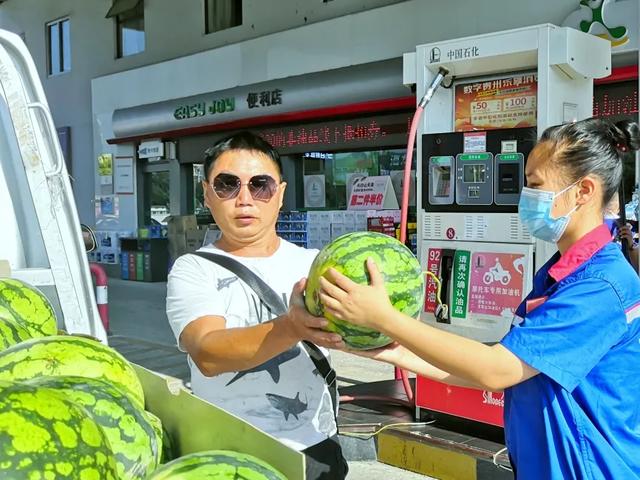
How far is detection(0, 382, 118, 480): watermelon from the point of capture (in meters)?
0.81

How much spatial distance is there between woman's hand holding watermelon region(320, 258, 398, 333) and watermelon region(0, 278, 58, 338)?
71 cm

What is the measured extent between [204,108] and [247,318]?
11.4 meters

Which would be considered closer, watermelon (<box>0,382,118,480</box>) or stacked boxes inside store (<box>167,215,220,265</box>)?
watermelon (<box>0,382,118,480</box>)

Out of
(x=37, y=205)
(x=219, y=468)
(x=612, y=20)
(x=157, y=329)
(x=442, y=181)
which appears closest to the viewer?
(x=219, y=468)

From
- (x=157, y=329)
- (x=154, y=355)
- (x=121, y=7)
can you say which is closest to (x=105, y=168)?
(x=121, y=7)

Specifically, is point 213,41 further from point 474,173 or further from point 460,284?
point 460,284

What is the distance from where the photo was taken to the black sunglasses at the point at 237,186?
6.98 ft

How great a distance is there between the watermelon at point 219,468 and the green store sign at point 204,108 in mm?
11756

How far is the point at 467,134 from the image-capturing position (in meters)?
4.82

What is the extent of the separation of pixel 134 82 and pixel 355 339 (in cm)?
1445

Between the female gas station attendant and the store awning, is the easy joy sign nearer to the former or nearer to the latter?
the female gas station attendant

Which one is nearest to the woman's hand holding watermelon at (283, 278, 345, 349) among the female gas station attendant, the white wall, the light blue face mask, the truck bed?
the female gas station attendant

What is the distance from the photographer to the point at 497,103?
4.79m

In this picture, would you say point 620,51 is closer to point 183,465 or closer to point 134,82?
point 183,465
